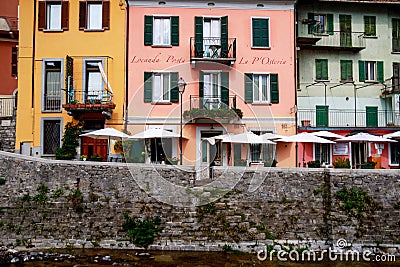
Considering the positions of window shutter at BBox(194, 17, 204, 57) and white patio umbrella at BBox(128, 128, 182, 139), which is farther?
window shutter at BBox(194, 17, 204, 57)

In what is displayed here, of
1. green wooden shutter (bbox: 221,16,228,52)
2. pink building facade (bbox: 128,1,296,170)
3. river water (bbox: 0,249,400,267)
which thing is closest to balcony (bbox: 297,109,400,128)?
pink building facade (bbox: 128,1,296,170)

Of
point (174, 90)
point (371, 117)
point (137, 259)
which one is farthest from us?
point (371, 117)

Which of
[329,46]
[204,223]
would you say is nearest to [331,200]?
[204,223]

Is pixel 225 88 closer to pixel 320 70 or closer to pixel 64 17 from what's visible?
pixel 320 70

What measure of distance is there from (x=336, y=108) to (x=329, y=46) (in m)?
3.38

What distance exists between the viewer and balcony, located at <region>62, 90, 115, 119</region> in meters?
20.4

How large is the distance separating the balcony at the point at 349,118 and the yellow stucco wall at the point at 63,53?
9680 mm

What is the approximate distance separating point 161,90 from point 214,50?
3.19 metres

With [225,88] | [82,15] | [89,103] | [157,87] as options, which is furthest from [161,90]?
[82,15]

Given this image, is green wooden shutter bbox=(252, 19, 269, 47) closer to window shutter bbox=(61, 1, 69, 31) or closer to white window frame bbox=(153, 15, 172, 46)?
white window frame bbox=(153, 15, 172, 46)

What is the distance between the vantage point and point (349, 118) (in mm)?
24312

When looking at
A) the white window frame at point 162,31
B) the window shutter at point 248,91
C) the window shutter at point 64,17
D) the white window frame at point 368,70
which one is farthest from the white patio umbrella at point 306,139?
the window shutter at point 64,17

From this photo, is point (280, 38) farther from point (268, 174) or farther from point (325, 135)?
point (268, 174)

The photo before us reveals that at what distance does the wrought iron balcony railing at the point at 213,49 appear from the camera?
852 inches
